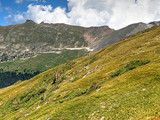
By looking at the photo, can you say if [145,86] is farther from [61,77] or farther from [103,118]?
[61,77]

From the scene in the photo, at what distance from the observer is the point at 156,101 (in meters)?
16.7

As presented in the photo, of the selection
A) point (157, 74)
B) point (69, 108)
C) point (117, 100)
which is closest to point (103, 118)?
point (117, 100)

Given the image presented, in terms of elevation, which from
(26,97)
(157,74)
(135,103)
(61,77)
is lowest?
(26,97)

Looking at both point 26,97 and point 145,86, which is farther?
point 26,97

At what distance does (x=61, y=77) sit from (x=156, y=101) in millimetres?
53563

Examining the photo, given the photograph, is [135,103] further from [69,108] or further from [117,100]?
[69,108]

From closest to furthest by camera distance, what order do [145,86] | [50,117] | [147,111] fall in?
[147,111]
[145,86]
[50,117]

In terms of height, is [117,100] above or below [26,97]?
above

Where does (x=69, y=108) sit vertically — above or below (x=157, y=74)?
below

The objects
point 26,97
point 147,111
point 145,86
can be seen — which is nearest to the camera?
point 147,111

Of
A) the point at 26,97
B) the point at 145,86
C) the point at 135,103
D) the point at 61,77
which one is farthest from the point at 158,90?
the point at 26,97

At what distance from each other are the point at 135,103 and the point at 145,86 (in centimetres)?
533

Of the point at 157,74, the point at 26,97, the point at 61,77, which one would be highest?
the point at 157,74

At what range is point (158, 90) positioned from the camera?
1927 centimetres
